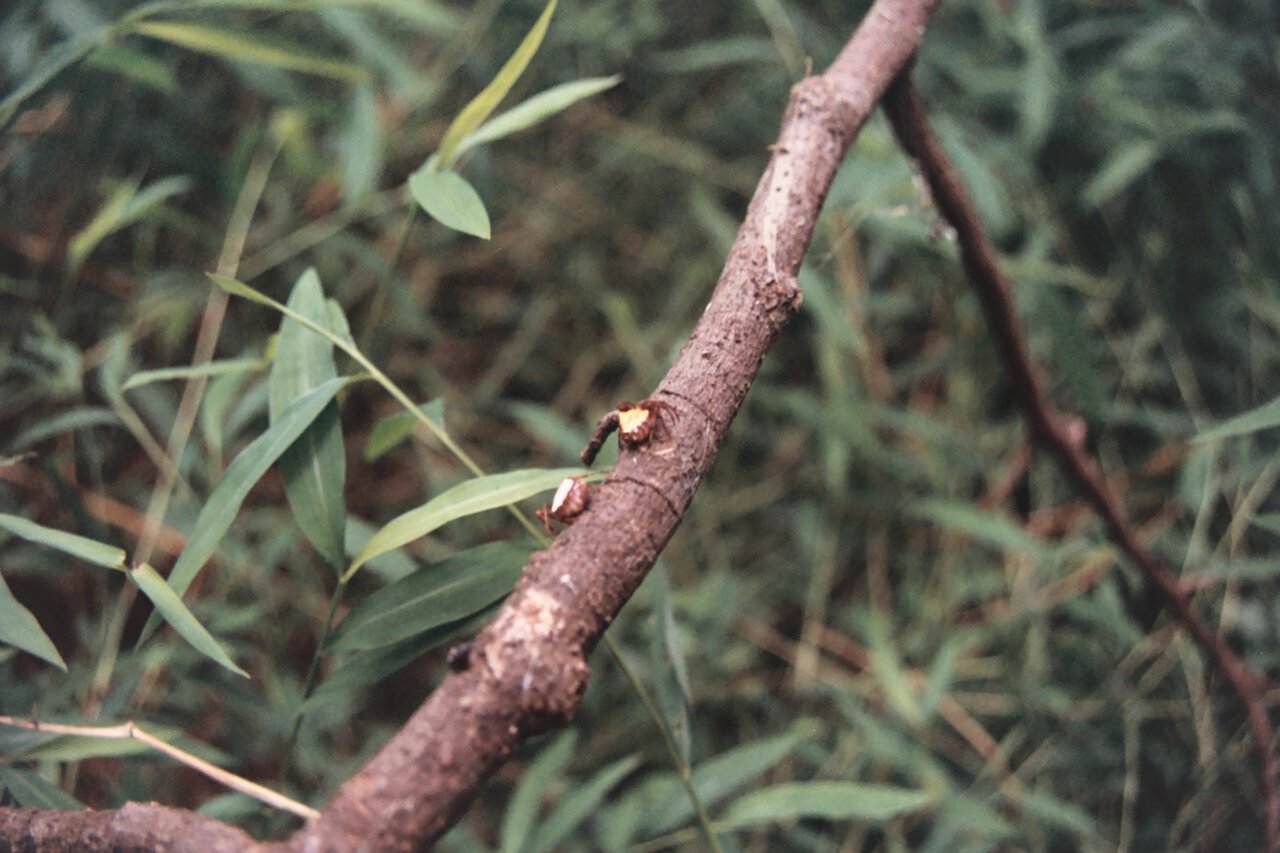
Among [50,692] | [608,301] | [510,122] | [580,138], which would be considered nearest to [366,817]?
[510,122]

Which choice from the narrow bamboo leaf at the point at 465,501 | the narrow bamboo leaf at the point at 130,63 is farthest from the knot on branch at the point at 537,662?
the narrow bamboo leaf at the point at 130,63

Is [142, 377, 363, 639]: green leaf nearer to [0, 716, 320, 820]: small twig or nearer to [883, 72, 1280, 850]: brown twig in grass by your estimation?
[0, 716, 320, 820]: small twig

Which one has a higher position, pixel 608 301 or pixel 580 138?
pixel 580 138

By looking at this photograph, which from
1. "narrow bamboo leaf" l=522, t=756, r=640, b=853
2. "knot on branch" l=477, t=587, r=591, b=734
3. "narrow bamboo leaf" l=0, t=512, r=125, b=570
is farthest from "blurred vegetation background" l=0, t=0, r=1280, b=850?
"knot on branch" l=477, t=587, r=591, b=734

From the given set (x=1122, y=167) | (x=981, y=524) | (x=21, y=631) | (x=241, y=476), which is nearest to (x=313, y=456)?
(x=241, y=476)

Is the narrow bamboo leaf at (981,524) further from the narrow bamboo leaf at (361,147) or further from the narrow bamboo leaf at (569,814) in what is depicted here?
the narrow bamboo leaf at (361,147)

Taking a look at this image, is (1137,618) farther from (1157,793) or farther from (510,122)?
(510,122)
